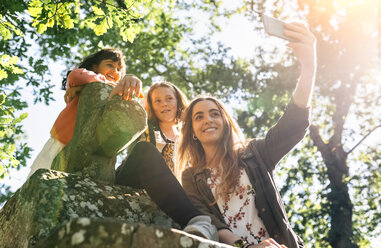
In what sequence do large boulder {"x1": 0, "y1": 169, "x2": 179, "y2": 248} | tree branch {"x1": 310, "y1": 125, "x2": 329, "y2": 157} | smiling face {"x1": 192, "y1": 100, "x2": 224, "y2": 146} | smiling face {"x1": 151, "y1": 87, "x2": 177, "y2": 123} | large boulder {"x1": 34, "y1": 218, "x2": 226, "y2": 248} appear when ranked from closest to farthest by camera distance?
large boulder {"x1": 34, "y1": 218, "x2": 226, "y2": 248}
large boulder {"x1": 0, "y1": 169, "x2": 179, "y2": 248}
smiling face {"x1": 192, "y1": 100, "x2": 224, "y2": 146}
smiling face {"x1": 151, "y1": 87, "x2": 177, "y2": 123}
tree branch {"x1": 310, "y1": 125, "x2": 329, "y2": 157}

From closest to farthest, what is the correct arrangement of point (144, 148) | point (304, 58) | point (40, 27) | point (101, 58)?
point (144, 148) → point (304, 58) → point (40, 27) → point (101, 58)

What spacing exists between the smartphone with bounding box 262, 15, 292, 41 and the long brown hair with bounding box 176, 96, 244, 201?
1.08 m

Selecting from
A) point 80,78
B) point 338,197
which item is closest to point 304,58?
point 80,78

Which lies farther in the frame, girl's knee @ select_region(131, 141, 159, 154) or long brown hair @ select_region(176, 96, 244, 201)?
long brown hair @ select_region(176, 96, 244, 201)

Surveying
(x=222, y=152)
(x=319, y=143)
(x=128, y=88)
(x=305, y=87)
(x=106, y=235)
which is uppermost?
(x=319, y=143)

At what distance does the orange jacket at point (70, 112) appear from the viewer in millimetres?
3230

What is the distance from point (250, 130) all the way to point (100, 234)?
1327cm

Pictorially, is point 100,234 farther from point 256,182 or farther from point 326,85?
point 326,85

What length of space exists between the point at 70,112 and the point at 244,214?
180cm

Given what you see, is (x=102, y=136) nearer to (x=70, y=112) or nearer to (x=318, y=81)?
(x=70, y=112)

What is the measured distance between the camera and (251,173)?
3.06 m

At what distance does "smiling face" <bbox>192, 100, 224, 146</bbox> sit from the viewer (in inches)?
139

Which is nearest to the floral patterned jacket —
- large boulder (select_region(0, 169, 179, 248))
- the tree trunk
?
large boulder (select_region(0, 169, 179, 248))

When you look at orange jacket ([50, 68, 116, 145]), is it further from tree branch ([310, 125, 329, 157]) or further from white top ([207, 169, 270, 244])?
tree branch ([310, 125, 329, 157])
